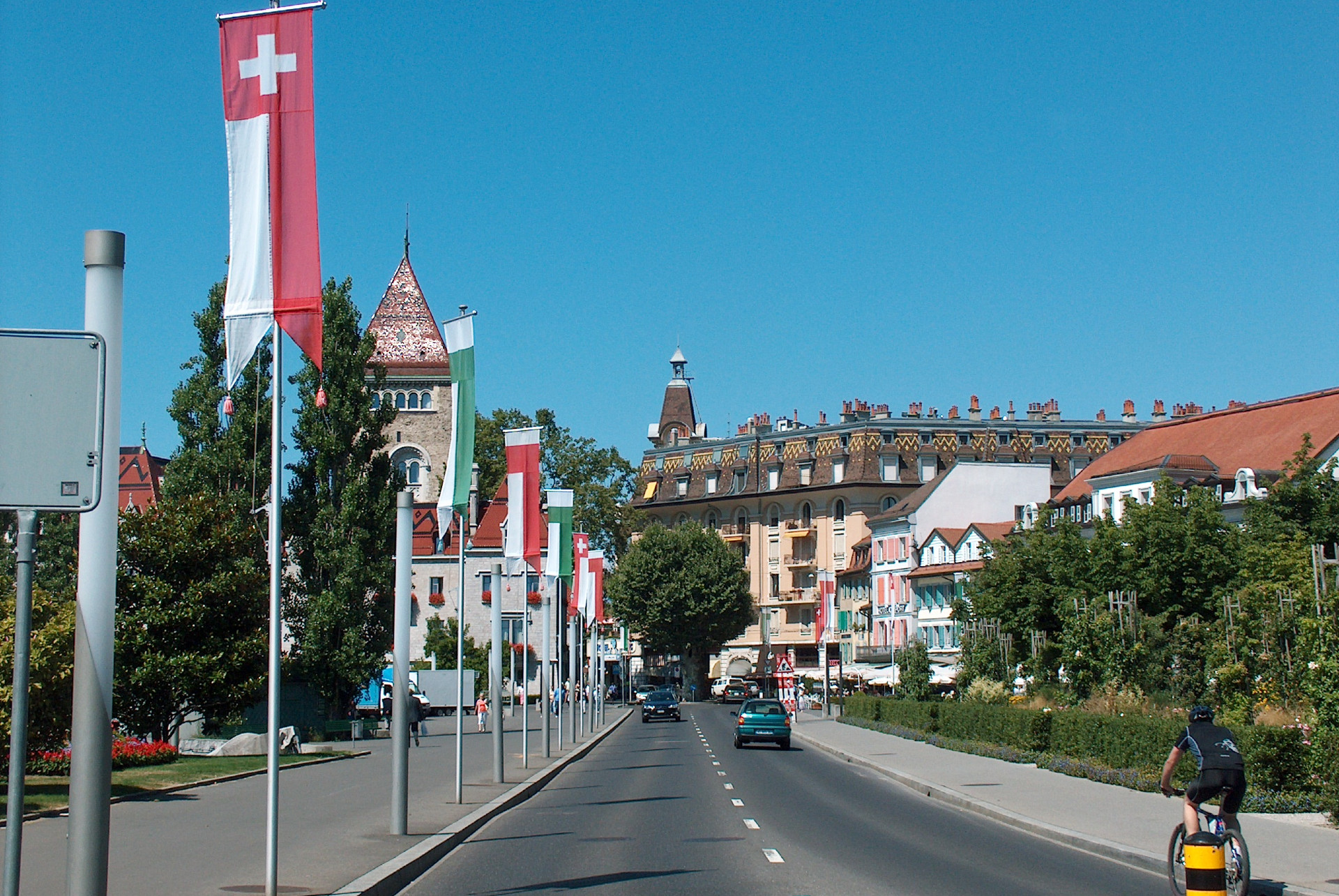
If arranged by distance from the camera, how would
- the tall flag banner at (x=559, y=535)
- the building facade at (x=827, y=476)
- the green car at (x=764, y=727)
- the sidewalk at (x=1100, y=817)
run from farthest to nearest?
the building facade at (x=827, y=476) < the green car at (x=764, y=727) < the tall flag banner at (x=559, y=535) < the sidewalk at (x=1100, y=817)

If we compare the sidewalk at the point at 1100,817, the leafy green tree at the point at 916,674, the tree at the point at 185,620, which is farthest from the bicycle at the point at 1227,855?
the leafy green tree at the point at 916,674

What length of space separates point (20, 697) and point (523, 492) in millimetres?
22896

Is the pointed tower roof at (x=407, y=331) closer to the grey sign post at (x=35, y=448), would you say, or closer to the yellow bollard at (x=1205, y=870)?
the yellow bollard at (x=1205, y=870)

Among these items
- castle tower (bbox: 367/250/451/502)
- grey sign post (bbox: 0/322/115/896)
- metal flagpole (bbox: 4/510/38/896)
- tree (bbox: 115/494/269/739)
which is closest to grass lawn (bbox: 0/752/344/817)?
tree (bbox: 115/494/269/739)

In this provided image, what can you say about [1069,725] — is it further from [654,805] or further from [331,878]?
[331,878]

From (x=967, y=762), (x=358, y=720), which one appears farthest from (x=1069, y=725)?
(x=358, y=720)

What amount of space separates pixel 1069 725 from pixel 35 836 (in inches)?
775

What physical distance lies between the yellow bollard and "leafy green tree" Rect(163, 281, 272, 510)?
123ft

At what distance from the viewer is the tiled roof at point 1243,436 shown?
56.2 metres

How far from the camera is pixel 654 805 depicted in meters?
22.2

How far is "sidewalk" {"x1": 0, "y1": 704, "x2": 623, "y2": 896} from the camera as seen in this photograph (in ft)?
40.6

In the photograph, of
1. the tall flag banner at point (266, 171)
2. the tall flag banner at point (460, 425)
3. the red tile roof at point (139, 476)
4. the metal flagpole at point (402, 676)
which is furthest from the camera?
the red tile roof at point (139, 476)

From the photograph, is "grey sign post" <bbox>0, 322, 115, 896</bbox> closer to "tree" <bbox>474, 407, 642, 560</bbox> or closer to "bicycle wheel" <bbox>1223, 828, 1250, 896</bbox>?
"bicycle wheel" <bbox>1223, 828, 1250, 896</bbox>

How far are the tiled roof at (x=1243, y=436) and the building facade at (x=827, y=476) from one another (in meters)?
38.4
